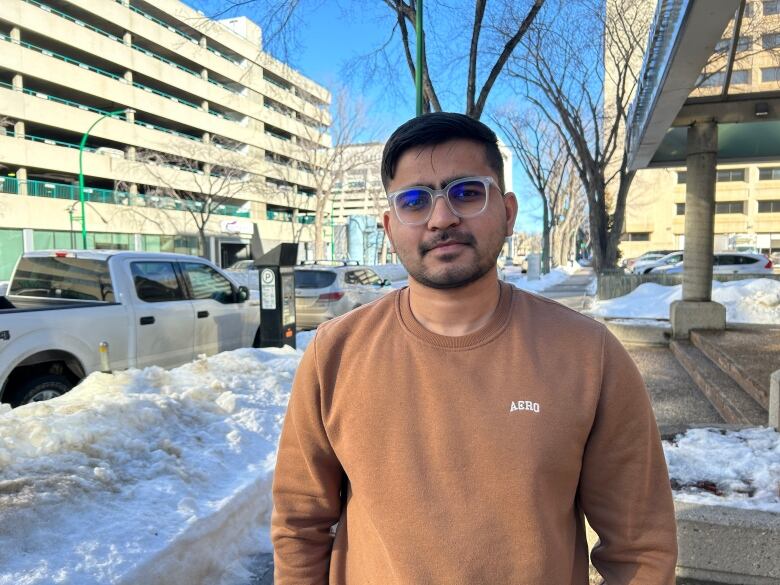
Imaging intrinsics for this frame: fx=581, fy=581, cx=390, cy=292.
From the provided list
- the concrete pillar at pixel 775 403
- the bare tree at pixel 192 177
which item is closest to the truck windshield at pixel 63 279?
the concrete pillar at pixel 775 403

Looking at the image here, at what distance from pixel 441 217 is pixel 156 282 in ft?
20.1

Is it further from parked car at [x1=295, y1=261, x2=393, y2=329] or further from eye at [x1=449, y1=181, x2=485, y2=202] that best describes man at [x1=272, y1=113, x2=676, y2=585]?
parked car at [x1=295, y1=261, x2=393, y2=329]

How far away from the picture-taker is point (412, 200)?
1575 mm

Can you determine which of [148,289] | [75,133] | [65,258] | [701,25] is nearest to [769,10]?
[701,25]

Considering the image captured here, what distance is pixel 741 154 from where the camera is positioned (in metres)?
10.6

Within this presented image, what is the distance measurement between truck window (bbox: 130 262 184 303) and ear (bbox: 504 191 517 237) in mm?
5762

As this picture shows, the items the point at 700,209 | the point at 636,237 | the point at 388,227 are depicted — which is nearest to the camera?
the point at 388,227

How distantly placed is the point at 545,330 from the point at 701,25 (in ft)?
15.0

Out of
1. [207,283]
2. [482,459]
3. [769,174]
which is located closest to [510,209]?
[482,459]

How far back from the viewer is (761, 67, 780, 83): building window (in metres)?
8.61

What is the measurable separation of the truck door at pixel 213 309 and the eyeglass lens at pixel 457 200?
637 cm

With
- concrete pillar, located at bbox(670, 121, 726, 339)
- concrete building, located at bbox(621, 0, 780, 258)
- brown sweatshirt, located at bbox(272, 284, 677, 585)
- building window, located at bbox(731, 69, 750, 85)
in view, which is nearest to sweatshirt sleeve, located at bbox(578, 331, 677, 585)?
brown sweatshirt, located at bbox(272, 284, 677, 585)

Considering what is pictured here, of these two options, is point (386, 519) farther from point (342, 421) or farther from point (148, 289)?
point (148, 289)

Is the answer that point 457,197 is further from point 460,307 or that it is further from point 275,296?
point 275,296
